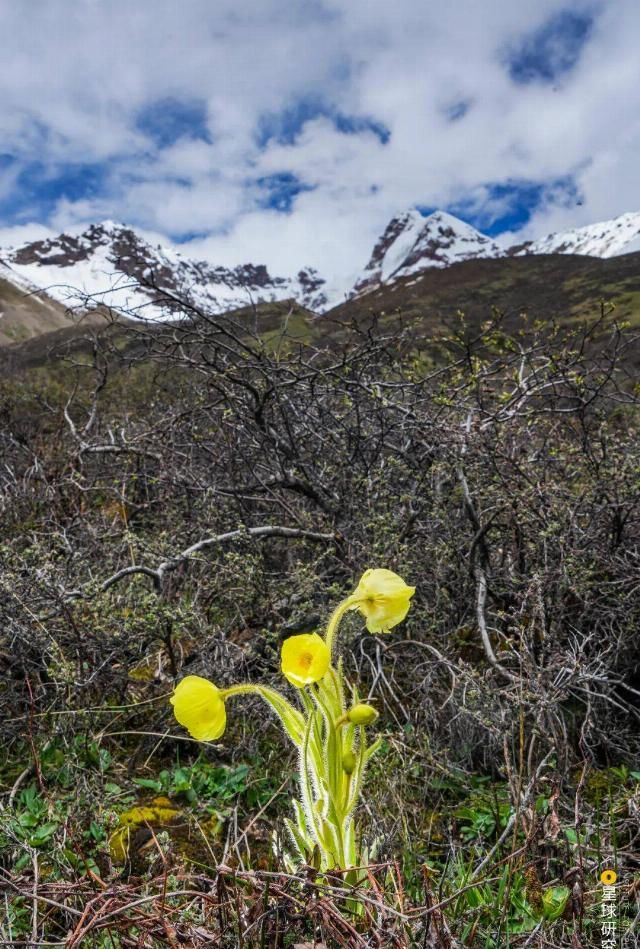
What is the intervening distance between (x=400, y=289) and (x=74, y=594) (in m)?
63.7

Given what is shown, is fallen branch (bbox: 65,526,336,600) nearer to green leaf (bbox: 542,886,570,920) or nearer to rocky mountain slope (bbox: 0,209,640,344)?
rocky mountain slope (bbox: 0,209,640,344)

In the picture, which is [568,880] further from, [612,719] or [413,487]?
[413,487]

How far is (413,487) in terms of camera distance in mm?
3855

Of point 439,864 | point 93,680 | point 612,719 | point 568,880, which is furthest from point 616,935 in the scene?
point 93,680

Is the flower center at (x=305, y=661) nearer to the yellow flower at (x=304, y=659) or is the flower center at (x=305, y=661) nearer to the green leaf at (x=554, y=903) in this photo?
the yellow flower at (x=304, y=659)

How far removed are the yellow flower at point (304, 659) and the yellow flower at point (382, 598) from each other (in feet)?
0.68

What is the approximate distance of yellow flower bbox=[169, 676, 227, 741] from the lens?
1.45 meters

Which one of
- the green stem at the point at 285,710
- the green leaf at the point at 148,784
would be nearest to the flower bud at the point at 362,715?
the green stem at the point at 285,710

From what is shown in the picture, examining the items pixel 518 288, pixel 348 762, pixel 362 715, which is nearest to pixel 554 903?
pixel 348 762

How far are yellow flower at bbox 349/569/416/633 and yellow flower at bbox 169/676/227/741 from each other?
0.42 meters

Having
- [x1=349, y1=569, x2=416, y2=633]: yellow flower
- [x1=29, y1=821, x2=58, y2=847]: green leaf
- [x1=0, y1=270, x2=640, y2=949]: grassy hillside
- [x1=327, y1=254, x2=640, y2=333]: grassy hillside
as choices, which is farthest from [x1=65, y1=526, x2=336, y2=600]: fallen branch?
[x1=327, y1=254, x2=640, y2=333]: grassy hillside

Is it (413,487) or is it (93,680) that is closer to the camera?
(93,680)

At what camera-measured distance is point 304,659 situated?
1.32m

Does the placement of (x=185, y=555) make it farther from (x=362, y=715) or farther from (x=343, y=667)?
(x=362, y=715)
